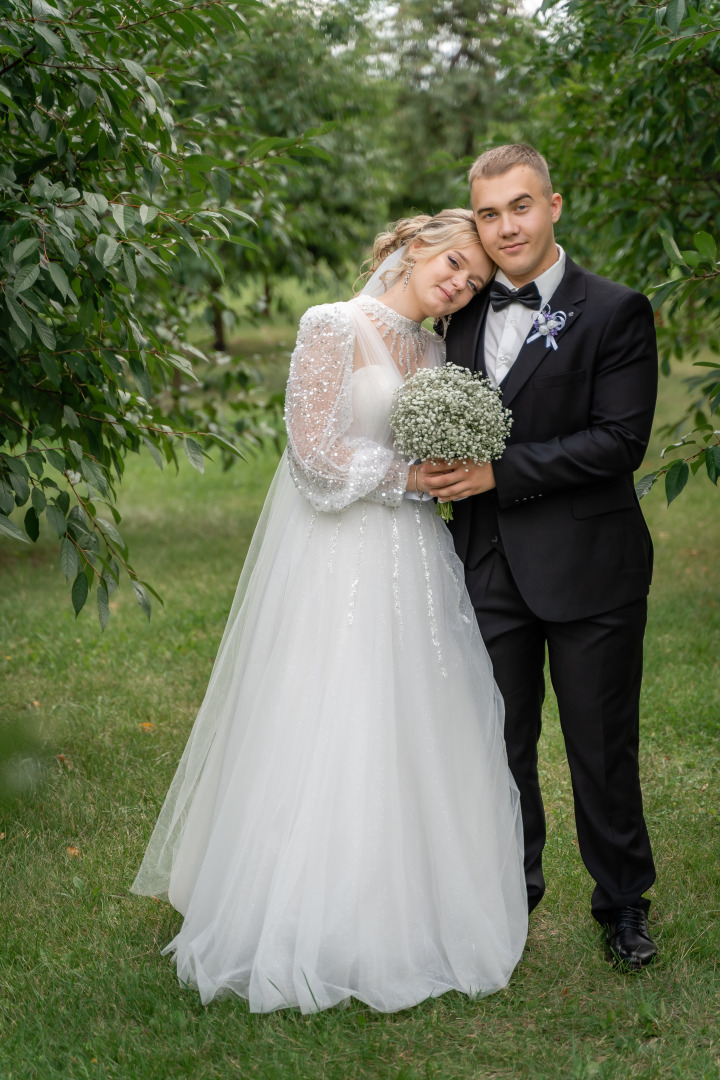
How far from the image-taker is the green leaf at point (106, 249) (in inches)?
120

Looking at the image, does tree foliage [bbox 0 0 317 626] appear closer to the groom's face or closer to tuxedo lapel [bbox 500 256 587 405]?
the groom's face

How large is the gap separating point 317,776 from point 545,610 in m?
0.86

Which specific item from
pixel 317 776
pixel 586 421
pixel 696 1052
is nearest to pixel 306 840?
pixel 317 776

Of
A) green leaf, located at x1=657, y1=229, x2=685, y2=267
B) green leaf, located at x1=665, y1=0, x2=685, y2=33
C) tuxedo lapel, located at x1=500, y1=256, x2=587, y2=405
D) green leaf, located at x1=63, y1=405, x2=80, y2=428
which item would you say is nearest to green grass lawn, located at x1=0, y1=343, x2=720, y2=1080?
green leaf, located at x1=63, y1=405, x2=80, y2=428

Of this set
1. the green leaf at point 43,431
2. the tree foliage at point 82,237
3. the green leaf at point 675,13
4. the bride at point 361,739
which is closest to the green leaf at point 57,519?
the tree foliage at point 82,237

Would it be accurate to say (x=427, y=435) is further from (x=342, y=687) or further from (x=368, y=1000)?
(x=368, y=1000)

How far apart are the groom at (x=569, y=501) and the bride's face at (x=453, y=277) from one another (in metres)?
0.06

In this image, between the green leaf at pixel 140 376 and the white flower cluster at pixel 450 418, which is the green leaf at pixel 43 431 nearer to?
the green leaf at pixel 140 376

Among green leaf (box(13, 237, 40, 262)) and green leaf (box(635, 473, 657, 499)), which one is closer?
green leaf (box(13, 237, 40, 262))

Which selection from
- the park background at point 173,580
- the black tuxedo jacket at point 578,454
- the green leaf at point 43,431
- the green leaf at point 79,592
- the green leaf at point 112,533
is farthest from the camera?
the green leaf at point 112,533

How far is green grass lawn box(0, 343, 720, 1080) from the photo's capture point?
9.66ft

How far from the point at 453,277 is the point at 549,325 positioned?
0.37 meters

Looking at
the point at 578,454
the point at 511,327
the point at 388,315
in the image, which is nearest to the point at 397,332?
the point at 388,315

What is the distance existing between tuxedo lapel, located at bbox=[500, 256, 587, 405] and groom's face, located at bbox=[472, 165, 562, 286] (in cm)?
12
